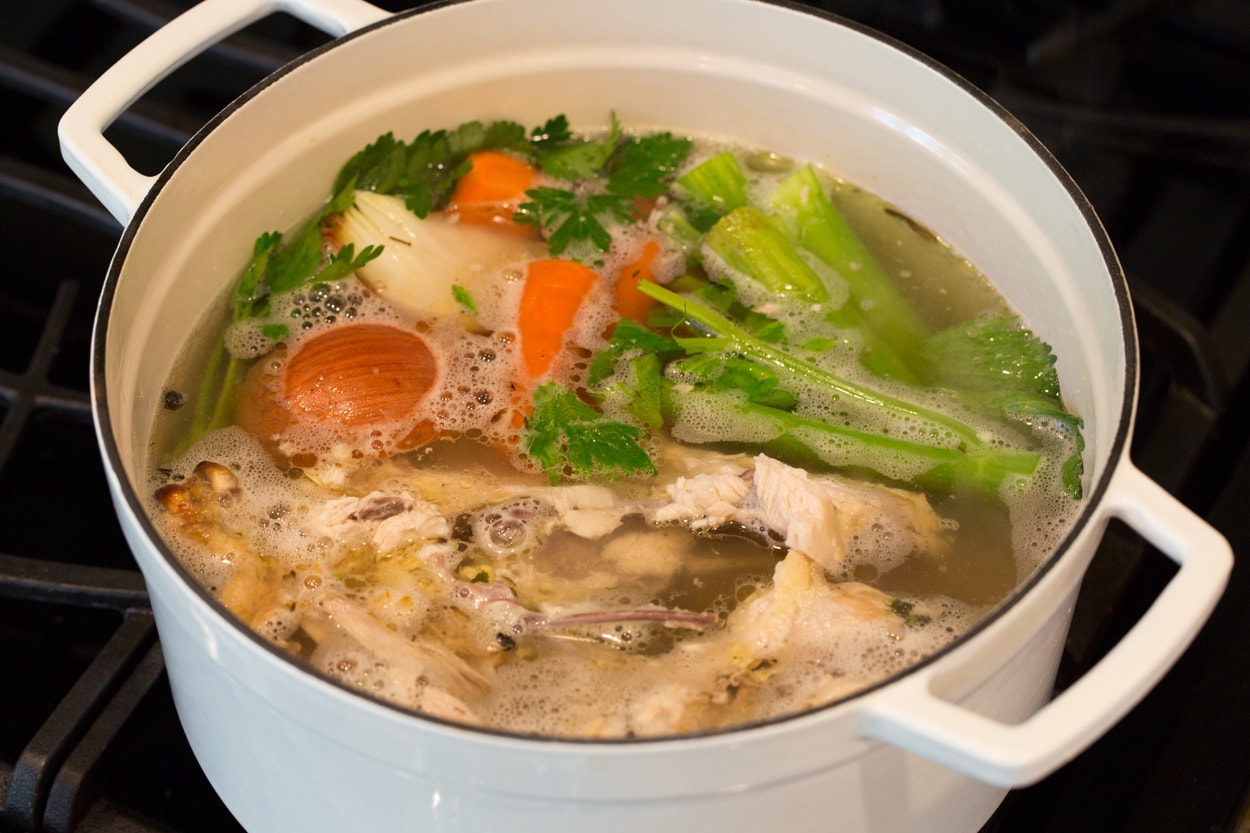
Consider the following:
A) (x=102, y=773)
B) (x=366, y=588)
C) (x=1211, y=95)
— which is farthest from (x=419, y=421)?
(x=1211, y=95)

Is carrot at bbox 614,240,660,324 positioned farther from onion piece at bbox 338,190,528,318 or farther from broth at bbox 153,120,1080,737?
onion piece at bbox 338,190,528,318

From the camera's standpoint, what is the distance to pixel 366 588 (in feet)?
3.20

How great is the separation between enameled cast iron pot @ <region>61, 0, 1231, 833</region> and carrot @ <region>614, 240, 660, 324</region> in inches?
8.9

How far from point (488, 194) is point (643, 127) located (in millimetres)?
221

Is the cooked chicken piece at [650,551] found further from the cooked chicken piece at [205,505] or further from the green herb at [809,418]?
the cooked chicken piece at [205,505]

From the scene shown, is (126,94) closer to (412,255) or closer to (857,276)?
(412,255)

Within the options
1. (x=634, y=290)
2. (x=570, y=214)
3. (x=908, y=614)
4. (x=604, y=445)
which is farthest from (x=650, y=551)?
(x=570, y=214)

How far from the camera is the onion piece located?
1218mm

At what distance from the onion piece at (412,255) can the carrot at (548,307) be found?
0.19 feet

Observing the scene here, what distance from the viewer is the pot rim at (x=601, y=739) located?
26.3 inches

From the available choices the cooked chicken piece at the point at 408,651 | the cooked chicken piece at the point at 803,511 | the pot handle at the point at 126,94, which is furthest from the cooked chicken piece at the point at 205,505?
the cooked chicken piece at the point at 803,511

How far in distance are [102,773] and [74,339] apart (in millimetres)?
547

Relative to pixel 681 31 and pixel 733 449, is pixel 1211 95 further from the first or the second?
pixel 733 449

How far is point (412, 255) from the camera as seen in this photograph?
1.22m
